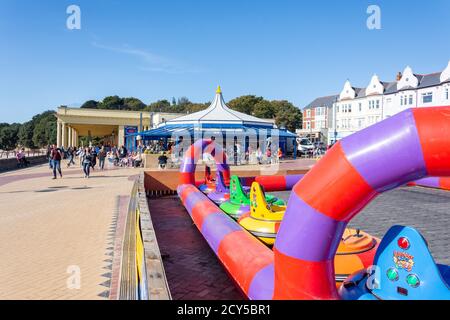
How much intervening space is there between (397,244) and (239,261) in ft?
6.68

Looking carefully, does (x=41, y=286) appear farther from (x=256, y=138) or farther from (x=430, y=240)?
(x=256, y=138)

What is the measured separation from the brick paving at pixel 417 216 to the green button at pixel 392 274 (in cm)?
348

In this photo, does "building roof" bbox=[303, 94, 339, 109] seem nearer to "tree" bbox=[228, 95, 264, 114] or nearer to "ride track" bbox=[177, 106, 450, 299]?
"tree" bbox=[228, 95, 264, 114]

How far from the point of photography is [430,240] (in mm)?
7059

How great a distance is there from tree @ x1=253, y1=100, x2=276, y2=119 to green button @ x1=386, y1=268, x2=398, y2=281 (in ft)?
214

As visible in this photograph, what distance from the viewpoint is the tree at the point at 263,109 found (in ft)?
222

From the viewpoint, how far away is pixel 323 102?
64.2m

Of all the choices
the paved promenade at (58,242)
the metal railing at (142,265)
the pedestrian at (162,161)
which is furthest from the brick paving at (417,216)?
the pedestrian at (162,161)

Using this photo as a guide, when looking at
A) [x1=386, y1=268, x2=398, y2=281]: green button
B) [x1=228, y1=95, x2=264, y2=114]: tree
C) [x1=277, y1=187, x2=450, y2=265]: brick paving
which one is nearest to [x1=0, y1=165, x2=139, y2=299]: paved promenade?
[x1=386, y1=268, x2=398, y2=281]: green button

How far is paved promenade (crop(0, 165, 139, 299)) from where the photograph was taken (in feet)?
17.0

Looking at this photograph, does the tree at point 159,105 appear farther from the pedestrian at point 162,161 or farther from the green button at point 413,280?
the green button at point 413,280

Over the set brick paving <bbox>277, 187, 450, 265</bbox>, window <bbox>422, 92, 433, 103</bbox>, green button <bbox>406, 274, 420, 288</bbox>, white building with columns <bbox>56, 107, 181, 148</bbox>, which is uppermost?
window <bbox>422, 92, 433, 103</bbox>
